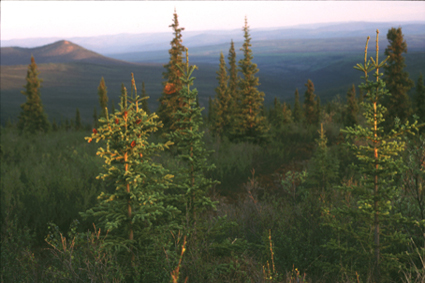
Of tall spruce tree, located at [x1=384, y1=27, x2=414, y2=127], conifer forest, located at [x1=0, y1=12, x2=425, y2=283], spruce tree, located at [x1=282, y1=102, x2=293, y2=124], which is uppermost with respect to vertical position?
tall spruce tree, located at [x1=384, y1=27, x2=414, y2=127]

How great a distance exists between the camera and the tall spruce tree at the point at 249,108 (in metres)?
17.2

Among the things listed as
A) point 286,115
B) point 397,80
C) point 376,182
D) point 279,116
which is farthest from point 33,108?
point 286,115

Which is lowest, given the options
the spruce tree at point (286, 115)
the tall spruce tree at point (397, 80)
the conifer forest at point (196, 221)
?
the spruce tree at point (286, 115)

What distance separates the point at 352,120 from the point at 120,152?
2521cm

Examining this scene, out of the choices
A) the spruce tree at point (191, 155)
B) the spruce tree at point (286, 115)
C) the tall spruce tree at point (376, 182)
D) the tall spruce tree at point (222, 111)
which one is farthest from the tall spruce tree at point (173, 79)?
the spruce tree at point (286, 115)

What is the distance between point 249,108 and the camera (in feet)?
56.8

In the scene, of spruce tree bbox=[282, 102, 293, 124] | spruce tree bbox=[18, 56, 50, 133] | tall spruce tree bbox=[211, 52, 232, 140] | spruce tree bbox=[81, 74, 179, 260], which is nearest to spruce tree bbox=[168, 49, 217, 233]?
spruce tree bbox=[81, 74, 179, 260]

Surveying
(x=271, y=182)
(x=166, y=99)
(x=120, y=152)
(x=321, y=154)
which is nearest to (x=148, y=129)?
(x=120, y=152)

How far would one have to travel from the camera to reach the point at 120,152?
15.1ft

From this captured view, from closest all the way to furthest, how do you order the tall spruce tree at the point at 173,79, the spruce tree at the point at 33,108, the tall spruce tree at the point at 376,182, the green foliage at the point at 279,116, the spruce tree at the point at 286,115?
the tall spruce tree at the point at 376,182 < the tall spruce tree at the point at 173,79 < the spruce tree at the point at 33,108 < the green foliage at the point at 279,116 < the spruce tree at the point at 286,115

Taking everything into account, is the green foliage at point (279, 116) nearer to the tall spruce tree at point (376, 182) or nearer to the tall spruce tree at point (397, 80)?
the tall spruce tree at point (397, 80)

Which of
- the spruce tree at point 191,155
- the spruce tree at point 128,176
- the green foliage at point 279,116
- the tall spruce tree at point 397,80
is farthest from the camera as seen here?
the green foliage at point 279,116

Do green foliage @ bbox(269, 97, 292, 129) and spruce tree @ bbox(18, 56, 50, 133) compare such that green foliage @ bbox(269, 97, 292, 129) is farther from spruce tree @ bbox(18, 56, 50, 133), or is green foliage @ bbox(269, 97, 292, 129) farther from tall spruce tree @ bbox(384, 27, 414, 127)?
spruce tree @ bbox(18, 56, 50, 133)

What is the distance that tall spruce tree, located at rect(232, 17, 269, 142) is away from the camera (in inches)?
675
